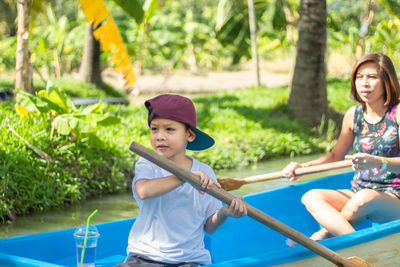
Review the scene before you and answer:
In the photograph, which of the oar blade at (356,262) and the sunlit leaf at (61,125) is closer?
the oar blade at (356,262)

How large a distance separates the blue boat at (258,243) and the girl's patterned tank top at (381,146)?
0.28 m

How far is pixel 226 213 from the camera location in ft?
7.47

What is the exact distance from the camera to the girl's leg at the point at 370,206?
3037 mm

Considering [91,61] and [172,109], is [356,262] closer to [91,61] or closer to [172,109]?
[172,109]

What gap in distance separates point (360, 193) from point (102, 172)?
305 cm

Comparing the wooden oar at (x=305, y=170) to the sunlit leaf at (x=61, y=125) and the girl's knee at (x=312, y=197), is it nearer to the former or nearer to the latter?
the girl's knee at (x=312, y=197)

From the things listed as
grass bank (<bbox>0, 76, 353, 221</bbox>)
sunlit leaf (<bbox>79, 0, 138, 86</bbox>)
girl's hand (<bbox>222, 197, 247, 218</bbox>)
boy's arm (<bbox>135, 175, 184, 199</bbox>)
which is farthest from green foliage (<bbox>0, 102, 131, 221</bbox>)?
girl's hand (<bbox>222, 197, 247, 218</bbox>)

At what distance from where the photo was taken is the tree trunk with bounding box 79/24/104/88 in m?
11.7

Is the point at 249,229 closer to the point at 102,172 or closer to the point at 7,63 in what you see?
the point at 102,172

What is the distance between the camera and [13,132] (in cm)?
498

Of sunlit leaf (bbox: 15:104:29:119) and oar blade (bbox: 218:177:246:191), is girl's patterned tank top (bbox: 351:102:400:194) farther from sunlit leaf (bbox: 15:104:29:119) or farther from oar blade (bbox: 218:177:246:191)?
sunlit leaf (bbox: 15:104:29:119)

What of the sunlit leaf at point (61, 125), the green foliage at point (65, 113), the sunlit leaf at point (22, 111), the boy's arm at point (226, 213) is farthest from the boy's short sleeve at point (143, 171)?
the sunlit leaf at point (22, 111)

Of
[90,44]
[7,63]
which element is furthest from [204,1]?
[90,44]

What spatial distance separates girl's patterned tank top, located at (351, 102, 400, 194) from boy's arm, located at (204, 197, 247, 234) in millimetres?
1218
